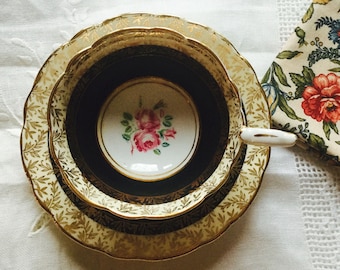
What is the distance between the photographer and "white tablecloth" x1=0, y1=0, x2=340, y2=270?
722mm

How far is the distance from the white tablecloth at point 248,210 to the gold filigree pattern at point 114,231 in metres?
0.05

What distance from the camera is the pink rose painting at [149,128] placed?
739 millimetres

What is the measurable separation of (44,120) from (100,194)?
0.41 ft

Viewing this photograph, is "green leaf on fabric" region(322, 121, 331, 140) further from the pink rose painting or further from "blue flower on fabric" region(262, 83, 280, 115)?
the pink rose painting

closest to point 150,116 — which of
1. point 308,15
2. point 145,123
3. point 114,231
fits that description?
point 145,123

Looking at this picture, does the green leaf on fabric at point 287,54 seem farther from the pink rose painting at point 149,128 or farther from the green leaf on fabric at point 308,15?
the pink rose painting at point 149,128

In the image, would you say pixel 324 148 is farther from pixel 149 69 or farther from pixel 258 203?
pixel 149 69

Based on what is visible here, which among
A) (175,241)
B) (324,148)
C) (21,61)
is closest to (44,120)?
(21,61)

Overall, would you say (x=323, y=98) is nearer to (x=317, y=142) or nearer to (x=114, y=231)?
(x=317, y=142)

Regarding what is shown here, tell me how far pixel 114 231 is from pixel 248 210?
0.59 feet

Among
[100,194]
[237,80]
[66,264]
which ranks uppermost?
[237,80]

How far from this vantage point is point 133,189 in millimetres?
699

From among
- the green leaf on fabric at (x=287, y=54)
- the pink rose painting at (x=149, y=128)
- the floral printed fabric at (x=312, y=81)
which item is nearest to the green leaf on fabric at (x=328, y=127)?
the floral printed fabric at (x=312, y=81)

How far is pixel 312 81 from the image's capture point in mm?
771
